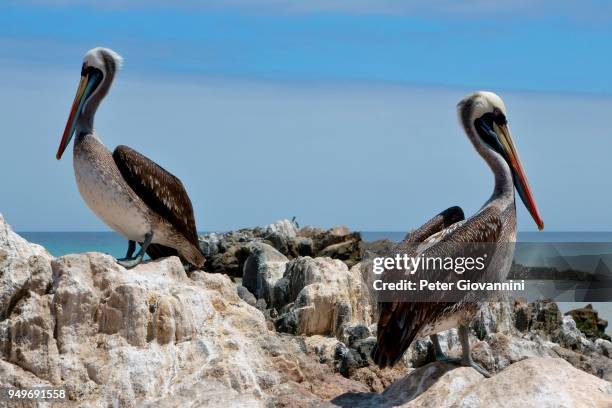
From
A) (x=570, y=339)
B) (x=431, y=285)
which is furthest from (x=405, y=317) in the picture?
(x=570, y=339)

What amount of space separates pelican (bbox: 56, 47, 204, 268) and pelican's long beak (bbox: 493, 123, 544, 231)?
133 inches

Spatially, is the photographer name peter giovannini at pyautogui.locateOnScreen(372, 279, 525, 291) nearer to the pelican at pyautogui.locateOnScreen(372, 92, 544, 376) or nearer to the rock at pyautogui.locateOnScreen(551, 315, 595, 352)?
the pelican at pyautogui.locateOnScreen(372, 92, 544, 376)

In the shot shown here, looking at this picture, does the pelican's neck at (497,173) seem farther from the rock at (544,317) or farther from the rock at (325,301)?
the rock at (544,317)

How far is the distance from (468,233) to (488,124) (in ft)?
4.39

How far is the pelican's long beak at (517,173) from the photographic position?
8.94m

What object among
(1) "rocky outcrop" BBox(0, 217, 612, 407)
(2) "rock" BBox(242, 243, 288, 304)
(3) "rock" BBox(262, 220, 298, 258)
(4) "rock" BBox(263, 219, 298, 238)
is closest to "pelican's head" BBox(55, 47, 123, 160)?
(1) "rocky outcrop" BBox(0, 217, 612, 407)

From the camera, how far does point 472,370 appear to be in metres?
7.52

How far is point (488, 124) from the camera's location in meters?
8.95

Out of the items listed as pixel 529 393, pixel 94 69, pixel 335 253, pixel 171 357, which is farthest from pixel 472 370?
pixel 335 253

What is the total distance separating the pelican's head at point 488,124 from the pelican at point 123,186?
316 cm

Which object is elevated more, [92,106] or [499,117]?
[92,106]

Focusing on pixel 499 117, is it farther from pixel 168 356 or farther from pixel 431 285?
pixel 168 356

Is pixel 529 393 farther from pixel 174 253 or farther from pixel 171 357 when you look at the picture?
Result: pixel 174 253

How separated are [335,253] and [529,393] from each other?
18815 millimetres
